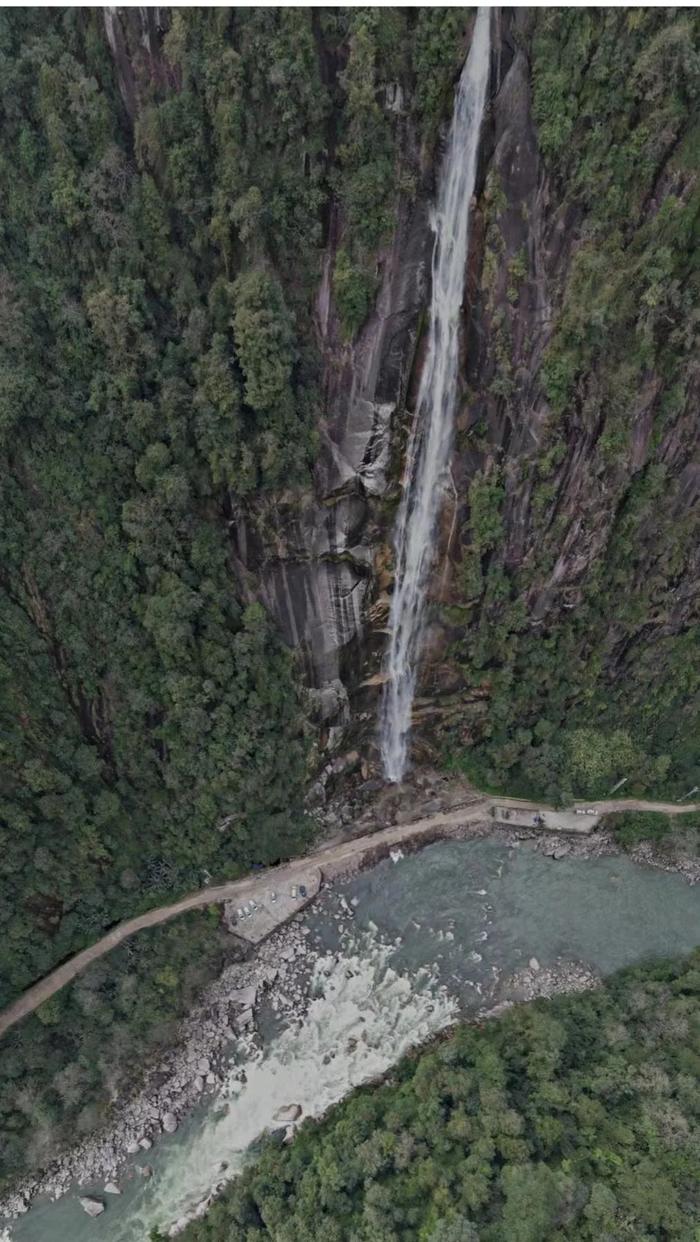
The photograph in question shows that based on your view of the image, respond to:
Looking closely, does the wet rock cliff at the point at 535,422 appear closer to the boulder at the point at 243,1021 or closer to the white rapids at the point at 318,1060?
the white rapids at the point at 318,1060

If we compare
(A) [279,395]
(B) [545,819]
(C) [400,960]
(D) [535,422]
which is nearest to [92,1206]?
(C) [400,960]

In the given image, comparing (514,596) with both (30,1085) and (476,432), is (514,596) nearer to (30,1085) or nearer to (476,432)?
(476,432)

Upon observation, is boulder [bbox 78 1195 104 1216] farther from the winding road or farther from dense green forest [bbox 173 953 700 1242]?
the winding road

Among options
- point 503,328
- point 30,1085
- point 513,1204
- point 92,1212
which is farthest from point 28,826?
point 503,328

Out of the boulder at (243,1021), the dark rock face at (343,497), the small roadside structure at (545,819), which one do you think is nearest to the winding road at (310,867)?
the small roadside structure at (545,819)

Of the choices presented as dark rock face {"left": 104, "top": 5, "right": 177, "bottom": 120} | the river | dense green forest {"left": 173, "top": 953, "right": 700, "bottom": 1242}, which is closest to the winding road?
the river

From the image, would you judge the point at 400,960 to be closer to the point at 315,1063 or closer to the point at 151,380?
the point at 315,1063
